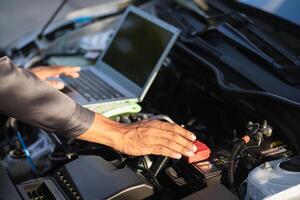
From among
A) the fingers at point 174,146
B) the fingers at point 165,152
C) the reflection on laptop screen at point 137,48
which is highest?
the reflection on laptop screen at point 137,48

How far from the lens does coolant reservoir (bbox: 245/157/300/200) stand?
1.13 m

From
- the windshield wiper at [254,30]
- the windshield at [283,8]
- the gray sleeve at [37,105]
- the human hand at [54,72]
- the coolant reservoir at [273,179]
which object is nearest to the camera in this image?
the coolant reservoir at [273,179]

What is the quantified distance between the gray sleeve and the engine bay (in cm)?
11

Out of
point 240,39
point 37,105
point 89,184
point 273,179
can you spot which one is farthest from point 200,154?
point 240,39

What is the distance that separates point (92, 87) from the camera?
183cm

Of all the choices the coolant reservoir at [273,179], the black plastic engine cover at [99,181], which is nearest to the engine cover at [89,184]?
the black plastic engine cover at [99,181]

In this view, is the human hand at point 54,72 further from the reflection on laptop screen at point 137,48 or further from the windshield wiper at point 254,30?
the windshield wiper at point 254,30

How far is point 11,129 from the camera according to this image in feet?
6.36

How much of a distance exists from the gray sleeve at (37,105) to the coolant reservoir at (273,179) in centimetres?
49

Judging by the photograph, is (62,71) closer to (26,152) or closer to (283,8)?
(26,152)

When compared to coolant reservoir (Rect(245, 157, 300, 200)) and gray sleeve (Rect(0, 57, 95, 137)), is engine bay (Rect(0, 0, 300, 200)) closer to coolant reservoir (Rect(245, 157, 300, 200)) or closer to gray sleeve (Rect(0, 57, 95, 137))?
coolant reservoir (Rect(245, 157, 300, 200))

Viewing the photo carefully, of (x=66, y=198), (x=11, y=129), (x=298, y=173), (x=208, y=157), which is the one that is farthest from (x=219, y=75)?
(x=11, y=129)

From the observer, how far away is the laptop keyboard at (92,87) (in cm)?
175

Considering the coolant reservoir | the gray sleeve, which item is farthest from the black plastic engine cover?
the coolant reservoir
